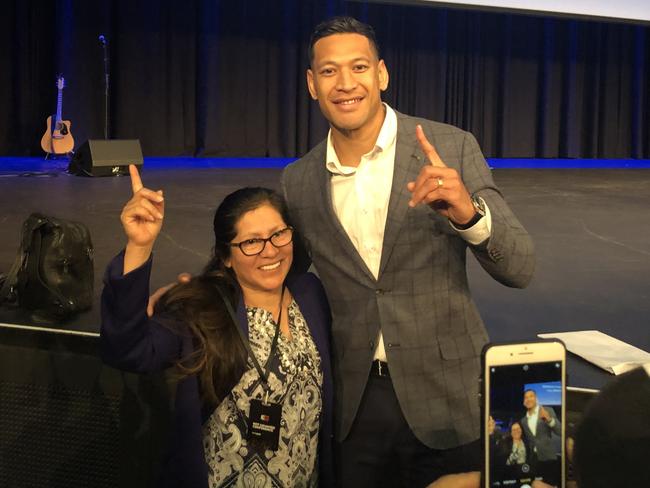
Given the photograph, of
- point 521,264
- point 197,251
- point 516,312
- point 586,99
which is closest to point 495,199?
point 521,264

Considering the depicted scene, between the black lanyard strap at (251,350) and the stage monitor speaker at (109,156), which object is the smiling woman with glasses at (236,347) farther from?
the stage monitor speaker at (109,156)

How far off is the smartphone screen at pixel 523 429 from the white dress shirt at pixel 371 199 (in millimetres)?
576

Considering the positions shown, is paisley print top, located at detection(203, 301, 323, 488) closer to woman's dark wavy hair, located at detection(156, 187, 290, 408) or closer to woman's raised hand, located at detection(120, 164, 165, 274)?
woman's dark wavy hair, located at detection(156, 187, 290, 408)

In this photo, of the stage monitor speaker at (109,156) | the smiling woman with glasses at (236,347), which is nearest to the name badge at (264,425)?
the smiling woman with glasses at (236,347)

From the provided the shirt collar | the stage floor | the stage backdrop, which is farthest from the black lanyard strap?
the stage backdrop

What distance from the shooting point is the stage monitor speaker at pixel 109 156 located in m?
5.19

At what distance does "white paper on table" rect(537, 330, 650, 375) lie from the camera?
1840mm

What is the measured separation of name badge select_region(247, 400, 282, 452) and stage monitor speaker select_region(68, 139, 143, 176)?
12.9 ft

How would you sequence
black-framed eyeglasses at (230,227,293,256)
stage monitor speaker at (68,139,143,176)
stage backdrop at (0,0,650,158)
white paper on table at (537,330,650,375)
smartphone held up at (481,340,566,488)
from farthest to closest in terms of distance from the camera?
1. stage backdrop at (0,0,650,158)
2. stage monitor speaker at (68,139,143,176)
3. white paper on table at (537,330,650,375)
4. black-framed eyeglasses at (230,227,293,256)
5. smartphone held up at (481,340,566,488)

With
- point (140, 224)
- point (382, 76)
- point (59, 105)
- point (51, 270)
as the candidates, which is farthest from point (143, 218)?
point (59, 105)

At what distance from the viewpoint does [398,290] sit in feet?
5.12

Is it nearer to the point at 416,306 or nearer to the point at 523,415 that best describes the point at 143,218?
the point at 416,306

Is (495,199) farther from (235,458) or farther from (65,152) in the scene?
(65,152)

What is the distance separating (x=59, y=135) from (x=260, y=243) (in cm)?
635
